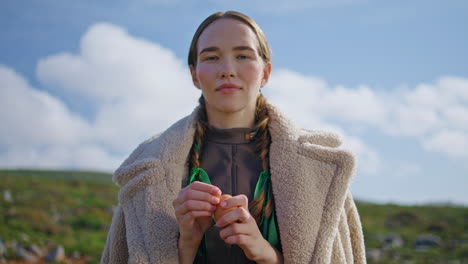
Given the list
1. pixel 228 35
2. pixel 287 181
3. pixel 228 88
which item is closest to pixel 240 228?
pixel 287 181

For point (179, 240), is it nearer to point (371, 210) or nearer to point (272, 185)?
point (272, 185)

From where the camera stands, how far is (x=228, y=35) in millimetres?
2822

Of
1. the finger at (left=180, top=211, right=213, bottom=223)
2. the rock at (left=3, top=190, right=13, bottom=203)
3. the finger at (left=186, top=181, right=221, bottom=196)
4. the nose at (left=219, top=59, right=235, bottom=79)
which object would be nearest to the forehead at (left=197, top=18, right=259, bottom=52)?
the nose at (left=219, top=59, right=235, bottom=79)

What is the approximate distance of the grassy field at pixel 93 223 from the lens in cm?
1206

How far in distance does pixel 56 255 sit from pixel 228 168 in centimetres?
903

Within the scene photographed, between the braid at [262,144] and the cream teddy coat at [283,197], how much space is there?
48mm

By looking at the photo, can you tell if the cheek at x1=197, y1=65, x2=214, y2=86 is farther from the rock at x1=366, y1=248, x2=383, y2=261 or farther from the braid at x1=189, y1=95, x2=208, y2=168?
the rock at x1=366, y1=248, x2=383, y2=261

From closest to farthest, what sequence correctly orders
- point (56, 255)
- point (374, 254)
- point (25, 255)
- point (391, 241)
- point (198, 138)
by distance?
point (198, 138)
point (25, 255)
point (56, 255)
point (374, 254)
point (391, 241)

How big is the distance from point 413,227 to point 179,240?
1754 centimetres

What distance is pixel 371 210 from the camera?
22.4m

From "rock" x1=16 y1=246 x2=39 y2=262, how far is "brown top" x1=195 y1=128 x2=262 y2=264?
8894 mm

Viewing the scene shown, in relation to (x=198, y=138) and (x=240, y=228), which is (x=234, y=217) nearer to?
(x=240, y=228)

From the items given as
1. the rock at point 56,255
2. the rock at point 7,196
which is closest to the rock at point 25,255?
the rock at point 56,255

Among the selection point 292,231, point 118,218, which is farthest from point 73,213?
point 292,231
